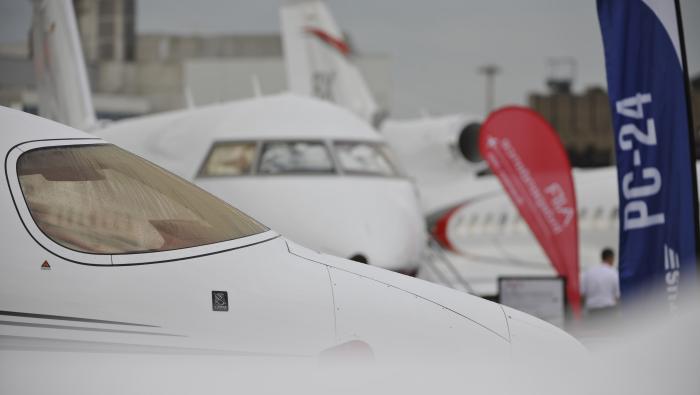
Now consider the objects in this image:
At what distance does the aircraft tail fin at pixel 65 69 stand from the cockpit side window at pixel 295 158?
18.3 feet

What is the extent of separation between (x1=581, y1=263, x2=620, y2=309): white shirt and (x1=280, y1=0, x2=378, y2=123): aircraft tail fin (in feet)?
51.6

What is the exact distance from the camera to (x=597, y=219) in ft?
78.1

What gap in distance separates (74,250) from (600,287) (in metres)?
12.0

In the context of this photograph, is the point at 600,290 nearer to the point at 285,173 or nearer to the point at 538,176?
the point at 538,176

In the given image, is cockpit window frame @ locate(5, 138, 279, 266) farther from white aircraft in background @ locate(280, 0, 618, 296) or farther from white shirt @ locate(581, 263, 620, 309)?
white aircraft in background @ locate(280, 0, 618, 296)

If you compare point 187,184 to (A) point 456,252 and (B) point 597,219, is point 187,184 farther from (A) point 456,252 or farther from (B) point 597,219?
(A) point 456,252

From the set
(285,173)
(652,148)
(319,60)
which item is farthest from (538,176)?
(319,60)

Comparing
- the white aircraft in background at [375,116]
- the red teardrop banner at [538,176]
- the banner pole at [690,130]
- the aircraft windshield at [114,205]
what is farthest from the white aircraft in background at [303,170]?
the white aircraft in background at [375,116]

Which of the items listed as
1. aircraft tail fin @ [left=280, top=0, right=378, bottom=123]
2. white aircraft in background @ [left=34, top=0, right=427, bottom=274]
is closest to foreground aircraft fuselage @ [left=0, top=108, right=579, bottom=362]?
white aircraft in background @ [left=34, top=0, right=427, bottom=274]

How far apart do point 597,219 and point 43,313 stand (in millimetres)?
19930

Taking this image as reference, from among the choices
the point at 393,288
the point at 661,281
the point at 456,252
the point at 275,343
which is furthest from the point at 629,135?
the point at 456,252

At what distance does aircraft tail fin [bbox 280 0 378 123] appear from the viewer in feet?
104

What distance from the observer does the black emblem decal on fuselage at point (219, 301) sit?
16.3ft

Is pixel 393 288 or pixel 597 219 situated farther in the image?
pixel 597 219
